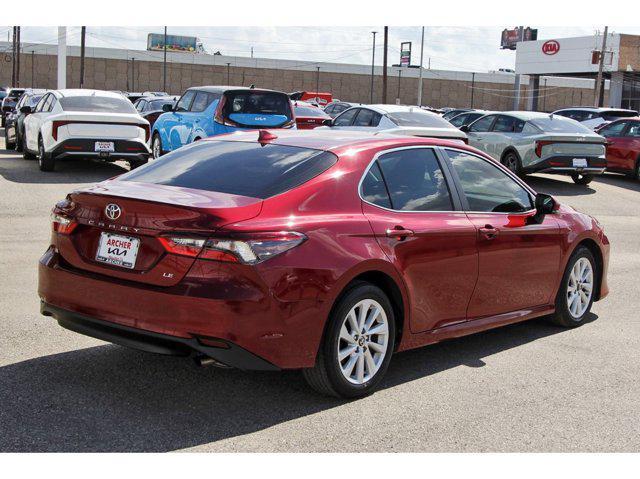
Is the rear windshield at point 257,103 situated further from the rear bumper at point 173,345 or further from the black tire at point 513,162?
the rear bumper at point 173,345

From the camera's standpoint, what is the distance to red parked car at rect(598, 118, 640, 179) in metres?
22.0

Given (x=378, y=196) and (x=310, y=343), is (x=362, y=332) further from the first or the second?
(x=378, y=196)

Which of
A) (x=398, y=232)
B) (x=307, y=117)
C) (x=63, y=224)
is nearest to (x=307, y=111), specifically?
(x=307, y=117)

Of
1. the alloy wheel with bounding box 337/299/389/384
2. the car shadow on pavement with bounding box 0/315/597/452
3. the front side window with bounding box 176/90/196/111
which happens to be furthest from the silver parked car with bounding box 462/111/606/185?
the alloy wheel with bounding box 337/299/389/384

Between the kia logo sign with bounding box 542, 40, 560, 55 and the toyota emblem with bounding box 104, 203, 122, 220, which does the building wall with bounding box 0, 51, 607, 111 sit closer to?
the kia logo sign with bounding box 542, 40, 560, 55

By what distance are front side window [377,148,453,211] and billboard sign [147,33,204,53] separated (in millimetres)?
123114

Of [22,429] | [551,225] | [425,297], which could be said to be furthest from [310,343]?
[551,225]

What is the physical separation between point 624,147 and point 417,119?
22.1 ft

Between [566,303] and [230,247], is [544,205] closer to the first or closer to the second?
[566,303]

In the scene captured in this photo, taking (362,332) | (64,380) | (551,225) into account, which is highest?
(551,225)

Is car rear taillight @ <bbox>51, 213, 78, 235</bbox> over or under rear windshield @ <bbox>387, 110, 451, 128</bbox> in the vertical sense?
under

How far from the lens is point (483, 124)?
2147 cm

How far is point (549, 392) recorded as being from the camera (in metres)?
5.70

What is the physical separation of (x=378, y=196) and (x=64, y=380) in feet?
7.17
